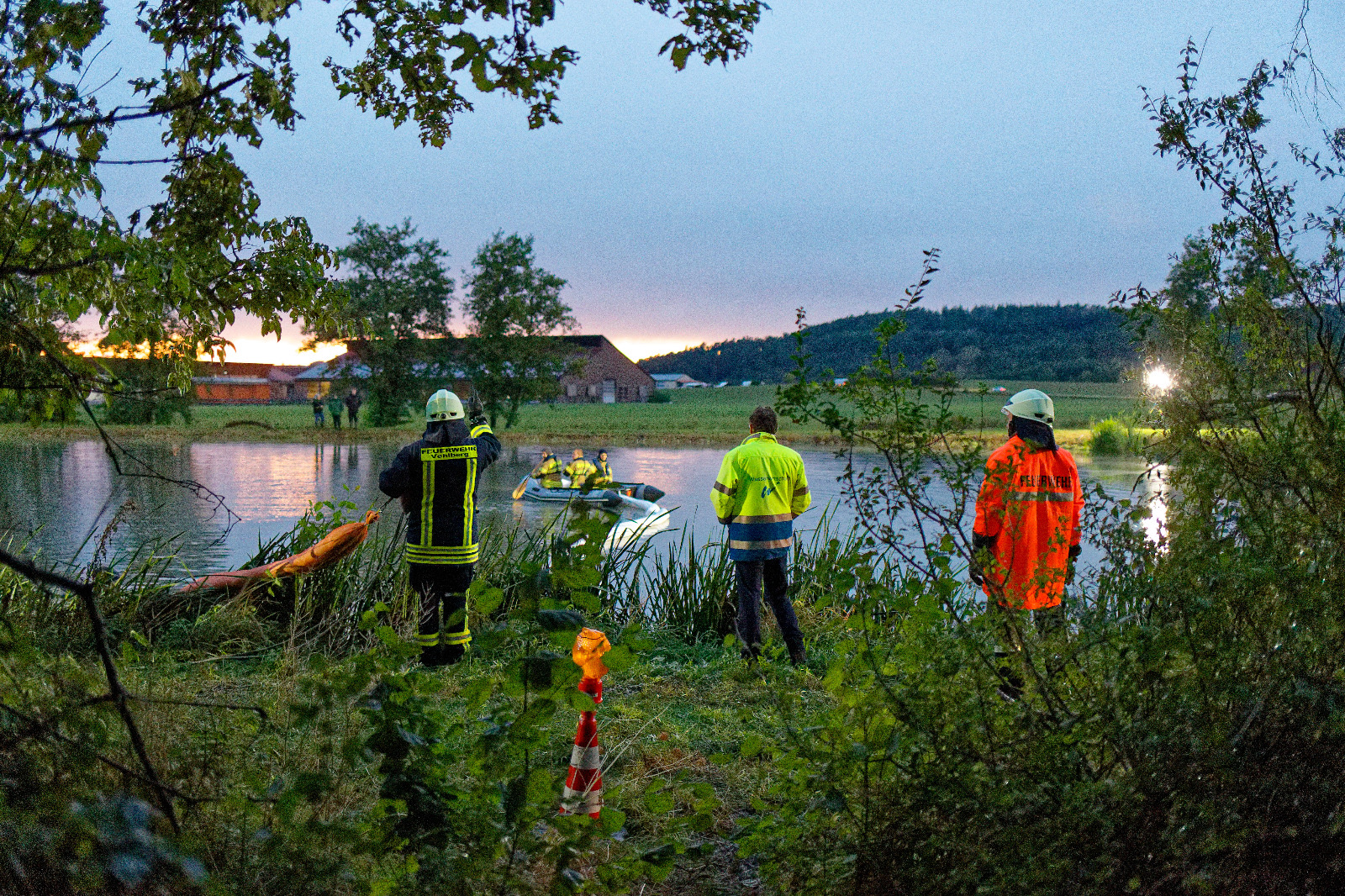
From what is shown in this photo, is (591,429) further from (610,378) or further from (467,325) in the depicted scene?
(610,378)

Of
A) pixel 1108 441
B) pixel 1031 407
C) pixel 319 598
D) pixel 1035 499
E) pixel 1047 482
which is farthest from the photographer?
pixel 1108 441

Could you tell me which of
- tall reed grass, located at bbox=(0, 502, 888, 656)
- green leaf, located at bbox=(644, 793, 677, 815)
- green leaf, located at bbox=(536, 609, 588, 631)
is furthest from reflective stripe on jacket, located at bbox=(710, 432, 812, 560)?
green leaf, located at bbox=(536, 609, 588, 631)

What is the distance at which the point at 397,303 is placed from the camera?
4888cm

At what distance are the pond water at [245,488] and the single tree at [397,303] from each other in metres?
7.45

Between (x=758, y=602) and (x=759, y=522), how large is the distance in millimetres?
584

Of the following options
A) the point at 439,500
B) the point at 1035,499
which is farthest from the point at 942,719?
the point at 439,500

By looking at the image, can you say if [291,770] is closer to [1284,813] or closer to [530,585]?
[530,585]

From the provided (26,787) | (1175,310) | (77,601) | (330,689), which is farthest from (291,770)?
(77,601)

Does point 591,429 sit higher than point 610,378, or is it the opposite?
point 610,378

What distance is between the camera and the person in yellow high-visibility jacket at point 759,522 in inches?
258

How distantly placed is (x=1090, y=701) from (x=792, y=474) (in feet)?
14.3

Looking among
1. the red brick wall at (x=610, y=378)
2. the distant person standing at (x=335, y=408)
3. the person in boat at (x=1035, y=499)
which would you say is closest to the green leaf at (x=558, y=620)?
the person in boat at (x=1035, y=499)

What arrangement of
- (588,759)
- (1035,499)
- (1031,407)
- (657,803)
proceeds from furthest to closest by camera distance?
(1031,407) < (1035,499) < (588,759) < (657,803)

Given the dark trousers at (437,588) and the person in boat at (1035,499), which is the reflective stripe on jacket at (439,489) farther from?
the person in boat at (1035,499)
